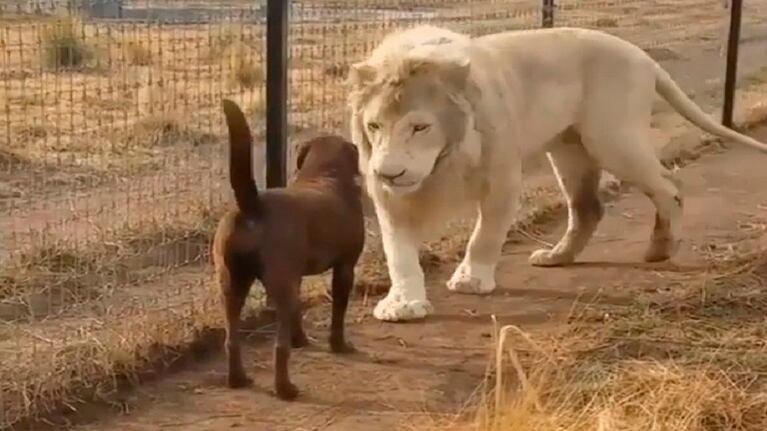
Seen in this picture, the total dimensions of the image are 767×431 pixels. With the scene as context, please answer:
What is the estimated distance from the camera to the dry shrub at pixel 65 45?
20.3 ft

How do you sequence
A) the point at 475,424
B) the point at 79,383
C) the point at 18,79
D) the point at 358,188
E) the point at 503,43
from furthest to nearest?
1. the point at 18,79
2. the point at 503,43
3. the point at 358,188
4. the point at 79,383
5. the point at 475,424

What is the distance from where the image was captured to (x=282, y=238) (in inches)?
172

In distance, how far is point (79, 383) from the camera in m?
4.48

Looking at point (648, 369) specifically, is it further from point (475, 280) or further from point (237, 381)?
point (475, 280)

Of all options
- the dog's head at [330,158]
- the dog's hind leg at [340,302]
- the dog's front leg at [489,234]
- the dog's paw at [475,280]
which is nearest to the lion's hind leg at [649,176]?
the dog's front leg at [489,234]

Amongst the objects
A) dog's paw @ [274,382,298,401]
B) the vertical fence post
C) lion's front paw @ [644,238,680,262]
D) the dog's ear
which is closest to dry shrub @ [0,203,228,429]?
dog's paw @ [274,382,298,401]

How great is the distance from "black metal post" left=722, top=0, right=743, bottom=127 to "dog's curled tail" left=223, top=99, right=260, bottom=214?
7.19 metres

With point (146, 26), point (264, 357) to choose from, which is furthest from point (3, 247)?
point (264, 357)

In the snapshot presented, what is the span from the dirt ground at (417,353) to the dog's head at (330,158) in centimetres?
68

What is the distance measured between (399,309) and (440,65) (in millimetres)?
992

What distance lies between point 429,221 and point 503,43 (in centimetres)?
95

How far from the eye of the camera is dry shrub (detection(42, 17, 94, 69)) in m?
6.18

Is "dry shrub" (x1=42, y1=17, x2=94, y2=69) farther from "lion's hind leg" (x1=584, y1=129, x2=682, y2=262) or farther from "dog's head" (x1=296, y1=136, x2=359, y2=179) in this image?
"lion's hind leg" (x1=584, y1=129, x2=682, y2=262)

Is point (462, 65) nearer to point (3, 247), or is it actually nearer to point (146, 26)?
point (146, 26)
